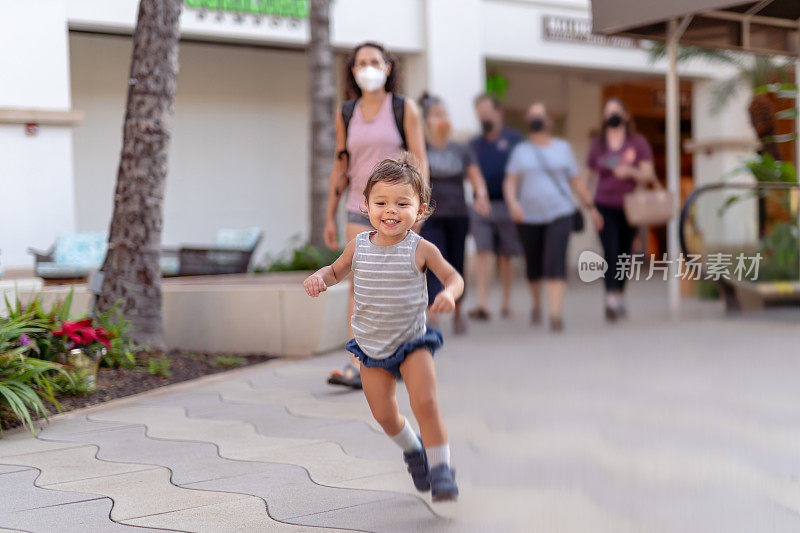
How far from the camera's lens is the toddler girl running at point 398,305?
3.50m

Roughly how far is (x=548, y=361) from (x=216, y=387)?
2.37 meters

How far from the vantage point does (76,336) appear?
5.91 metres

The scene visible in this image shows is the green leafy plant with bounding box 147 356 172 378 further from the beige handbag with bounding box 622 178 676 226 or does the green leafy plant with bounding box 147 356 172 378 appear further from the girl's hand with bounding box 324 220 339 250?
the beige handbag with bounding box 622 178 676 226

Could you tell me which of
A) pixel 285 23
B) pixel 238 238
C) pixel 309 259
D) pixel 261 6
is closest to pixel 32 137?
pixel 238 238

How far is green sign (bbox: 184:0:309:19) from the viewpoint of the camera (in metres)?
15.2

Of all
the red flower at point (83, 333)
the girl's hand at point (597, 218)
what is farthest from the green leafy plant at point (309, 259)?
the red flower at point (83, 333)

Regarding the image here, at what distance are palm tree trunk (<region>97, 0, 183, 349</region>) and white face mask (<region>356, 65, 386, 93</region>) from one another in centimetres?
208

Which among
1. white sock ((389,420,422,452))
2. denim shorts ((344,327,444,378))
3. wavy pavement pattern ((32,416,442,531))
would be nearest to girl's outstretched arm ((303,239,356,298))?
denim shorts ((344,327,444,378))

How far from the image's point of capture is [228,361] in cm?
738

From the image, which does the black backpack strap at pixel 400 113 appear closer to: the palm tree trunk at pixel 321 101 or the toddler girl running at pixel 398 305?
the toddler girl running at pixel 398 305

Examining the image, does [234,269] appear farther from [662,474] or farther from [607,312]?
[662,474]

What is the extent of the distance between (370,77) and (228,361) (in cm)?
259

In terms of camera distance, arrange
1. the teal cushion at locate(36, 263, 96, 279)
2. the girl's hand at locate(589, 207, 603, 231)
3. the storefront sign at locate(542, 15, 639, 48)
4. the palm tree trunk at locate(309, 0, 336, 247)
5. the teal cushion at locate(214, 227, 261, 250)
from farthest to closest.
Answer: the storefront sign at locate(542, 15, 639, 48)
the teal cushion at locate(214, 227, 261, 250)
the teal cushion at locate(36, 263, 96, 279)
the palm tree trunk at locate(309, 0, 336, 247)
the girl's hand at locate(589, 207, 603, 231)

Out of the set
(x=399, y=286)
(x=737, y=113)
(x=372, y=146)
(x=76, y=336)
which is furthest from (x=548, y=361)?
(x=737, y=113)
